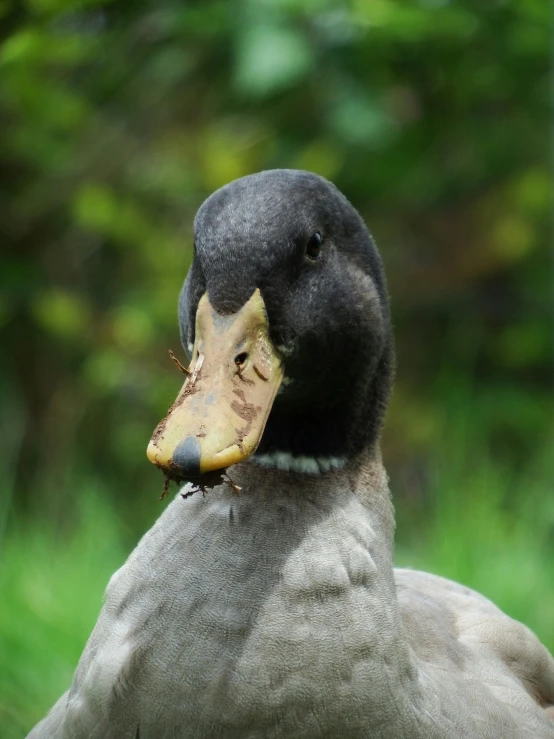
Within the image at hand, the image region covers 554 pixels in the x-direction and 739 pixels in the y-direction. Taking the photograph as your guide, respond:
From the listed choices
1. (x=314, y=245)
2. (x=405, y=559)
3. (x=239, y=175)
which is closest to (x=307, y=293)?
(x=314, y=245)

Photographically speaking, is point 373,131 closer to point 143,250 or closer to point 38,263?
point 143,250

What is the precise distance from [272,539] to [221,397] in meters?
0.31

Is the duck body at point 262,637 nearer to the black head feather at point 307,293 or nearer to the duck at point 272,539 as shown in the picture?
the duck at point 272,539

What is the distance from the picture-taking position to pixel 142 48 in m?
4.05

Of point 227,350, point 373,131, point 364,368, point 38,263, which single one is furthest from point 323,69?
point 227,350

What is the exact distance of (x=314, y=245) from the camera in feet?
6.11

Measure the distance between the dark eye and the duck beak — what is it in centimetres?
17

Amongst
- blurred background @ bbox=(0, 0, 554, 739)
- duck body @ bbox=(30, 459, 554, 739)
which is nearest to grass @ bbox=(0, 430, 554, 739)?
blurred background @ bbox=(0, 0, 554, 739)

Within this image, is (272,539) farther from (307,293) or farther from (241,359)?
(307,293)

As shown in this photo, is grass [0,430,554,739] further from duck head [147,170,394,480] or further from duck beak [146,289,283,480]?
duck beak [146,289,283,480]

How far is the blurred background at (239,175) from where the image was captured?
12.4ft

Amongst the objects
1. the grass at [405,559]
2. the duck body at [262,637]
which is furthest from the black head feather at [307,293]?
the grass at [405,559]

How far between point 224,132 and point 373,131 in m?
1.02

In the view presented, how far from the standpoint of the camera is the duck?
65.3 inches
